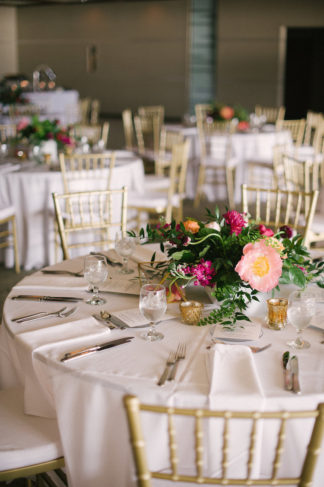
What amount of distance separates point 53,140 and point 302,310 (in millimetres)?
3843

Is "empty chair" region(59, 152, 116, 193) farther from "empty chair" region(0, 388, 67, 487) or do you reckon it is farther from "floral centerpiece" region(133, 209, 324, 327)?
"empty chair" region(0, 388, 67, 487)

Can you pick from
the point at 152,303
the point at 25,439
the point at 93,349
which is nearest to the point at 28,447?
the point at 25,439

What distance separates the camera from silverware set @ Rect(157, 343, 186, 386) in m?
1.51

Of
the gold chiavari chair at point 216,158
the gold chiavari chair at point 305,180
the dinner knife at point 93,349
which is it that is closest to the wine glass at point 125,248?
the dinner knife at point 93,349

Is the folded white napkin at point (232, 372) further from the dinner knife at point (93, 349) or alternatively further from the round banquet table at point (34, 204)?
the round banquet table at point (34, 204)

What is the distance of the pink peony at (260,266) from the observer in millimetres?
1728

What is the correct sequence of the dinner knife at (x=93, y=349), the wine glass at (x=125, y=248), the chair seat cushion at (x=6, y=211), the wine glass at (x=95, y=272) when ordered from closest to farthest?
the dinner knife at (x=93, y=349)
the wine glass at (x=95, y=272)
the wine glass at (x=125, y=248)
the chair seat cushion at (x=6, y=211)

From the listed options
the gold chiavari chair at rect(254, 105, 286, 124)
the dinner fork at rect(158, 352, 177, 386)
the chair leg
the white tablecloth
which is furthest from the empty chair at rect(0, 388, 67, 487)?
the gold chiavari chair at rect(254, 105, 286, 124)

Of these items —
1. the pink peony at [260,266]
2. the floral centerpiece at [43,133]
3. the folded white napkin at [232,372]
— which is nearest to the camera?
the folded white napkin at [232,372]

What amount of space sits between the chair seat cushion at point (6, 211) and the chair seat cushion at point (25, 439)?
2.70 m

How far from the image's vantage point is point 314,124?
9398 millimetres

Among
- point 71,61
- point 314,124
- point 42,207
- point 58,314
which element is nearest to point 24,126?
point 42,207

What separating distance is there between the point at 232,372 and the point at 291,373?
16 cm

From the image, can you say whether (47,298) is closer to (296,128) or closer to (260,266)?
(260,266)
